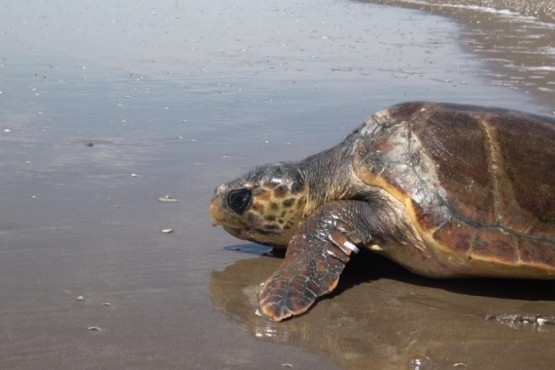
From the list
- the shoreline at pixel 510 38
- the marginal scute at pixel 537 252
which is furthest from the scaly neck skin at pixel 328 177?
the shoreline at pixel 510 38

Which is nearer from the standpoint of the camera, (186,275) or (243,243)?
(186,275)

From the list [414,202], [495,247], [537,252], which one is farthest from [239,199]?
[537,252]

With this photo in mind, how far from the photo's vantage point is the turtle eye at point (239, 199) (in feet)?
16.3

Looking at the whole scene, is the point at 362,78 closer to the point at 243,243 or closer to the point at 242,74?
the point at 242,74

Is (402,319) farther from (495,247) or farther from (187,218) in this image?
(187,218)

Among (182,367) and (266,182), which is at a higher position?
(266,182)

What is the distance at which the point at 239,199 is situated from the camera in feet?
16.3

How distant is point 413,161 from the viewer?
4523mm

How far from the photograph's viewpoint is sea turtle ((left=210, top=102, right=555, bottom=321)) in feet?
13.9

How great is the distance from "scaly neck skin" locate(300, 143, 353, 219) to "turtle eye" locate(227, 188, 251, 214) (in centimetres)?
36

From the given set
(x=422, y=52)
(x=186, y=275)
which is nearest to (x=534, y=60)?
(x=422, y=52)

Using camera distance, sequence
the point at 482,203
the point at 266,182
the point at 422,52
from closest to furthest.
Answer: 1. the point at 482,203
2. the point at 266,182
3. the point at 422,52

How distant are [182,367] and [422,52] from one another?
11948 mm

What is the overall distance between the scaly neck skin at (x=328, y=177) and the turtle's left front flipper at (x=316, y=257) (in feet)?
0.57
